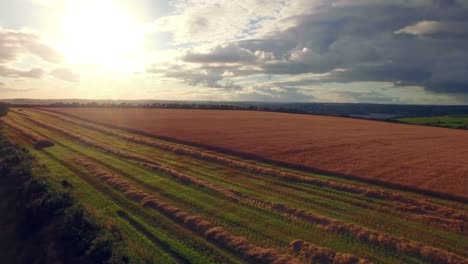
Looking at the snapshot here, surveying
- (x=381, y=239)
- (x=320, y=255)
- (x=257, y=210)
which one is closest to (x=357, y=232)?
(x=381, y=239)

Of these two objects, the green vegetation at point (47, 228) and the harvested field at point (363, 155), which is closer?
the green vegetation at point (47, 228)

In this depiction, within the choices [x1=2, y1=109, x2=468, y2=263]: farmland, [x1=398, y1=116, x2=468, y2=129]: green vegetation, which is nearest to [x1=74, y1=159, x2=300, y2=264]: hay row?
[x1=2, y1=109, x2=468, y2=263]: farmland

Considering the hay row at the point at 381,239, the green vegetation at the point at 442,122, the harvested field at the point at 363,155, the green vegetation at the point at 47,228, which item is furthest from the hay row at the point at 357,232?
the green vegetation at the point at 442,122

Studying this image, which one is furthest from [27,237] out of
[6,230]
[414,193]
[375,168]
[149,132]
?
[149,132]

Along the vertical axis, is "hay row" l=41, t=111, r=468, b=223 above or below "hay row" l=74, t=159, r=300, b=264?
above

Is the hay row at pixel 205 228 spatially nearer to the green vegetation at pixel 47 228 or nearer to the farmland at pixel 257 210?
the farmland at pixel 257 210

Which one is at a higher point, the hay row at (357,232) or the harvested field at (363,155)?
the harvested field at (363,155)

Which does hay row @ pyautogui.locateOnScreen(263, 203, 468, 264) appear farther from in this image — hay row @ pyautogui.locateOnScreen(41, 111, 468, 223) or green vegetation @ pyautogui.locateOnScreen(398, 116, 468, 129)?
green vegetation @ pyautogui.locateOnScreen(398, 116, 468, 129)

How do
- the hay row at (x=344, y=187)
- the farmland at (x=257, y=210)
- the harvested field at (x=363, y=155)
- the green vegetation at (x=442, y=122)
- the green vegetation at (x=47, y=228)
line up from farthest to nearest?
the green vegetation at (x=442, y=122) → the harvested field at (x=363, y=155) → the hay row at (x=344, y=187) → the green vegetation at (x=47, y=228) → the farmland at (x=257, y=210)
